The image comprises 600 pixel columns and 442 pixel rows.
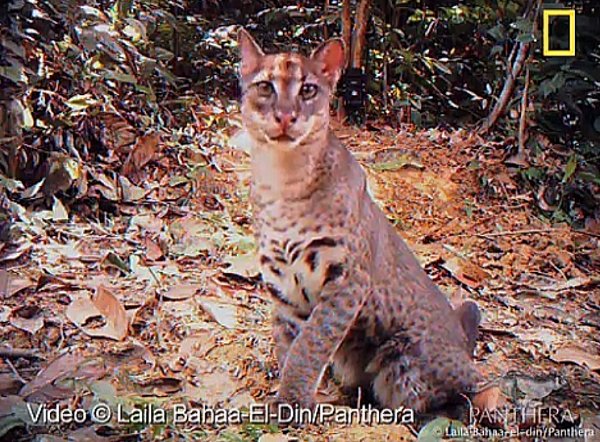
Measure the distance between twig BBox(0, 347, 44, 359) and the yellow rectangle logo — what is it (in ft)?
3.20

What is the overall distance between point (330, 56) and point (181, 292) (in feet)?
1.46

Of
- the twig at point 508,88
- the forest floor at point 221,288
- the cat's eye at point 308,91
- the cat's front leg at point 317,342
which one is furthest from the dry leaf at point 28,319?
A: the twig at point 508,88

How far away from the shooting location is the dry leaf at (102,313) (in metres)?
1.20

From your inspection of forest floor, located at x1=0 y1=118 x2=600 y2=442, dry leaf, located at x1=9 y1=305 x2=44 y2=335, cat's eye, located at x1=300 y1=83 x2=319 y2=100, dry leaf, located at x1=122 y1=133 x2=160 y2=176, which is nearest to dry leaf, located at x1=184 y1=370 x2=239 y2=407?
forest floor, located at x1=0 y1=118 x2=600 y2=442

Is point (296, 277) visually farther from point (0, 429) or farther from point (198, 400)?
point (0, 429)

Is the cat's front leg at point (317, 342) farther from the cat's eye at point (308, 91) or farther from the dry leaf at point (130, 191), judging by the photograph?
the dry leaf at point (130, 191)

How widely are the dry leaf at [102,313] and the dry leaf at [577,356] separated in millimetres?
569

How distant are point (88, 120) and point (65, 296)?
0.42m

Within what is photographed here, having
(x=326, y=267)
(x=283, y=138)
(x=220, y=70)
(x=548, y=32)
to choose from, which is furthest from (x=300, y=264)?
(x=548, y=32)

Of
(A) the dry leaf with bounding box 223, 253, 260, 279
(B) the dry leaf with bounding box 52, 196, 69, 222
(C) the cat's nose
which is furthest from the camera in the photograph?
(B) the dry leaf with bounding box 52, 196, 69, 222

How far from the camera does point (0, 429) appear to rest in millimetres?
925

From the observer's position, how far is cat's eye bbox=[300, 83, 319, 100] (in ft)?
3.37

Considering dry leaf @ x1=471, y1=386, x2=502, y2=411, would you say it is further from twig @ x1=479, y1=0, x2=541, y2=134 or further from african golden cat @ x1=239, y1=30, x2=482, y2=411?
twig @ x1=479, y1=0, x2=541, y2=134

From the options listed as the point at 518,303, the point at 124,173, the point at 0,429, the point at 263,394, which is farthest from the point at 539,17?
the point at 0,429
